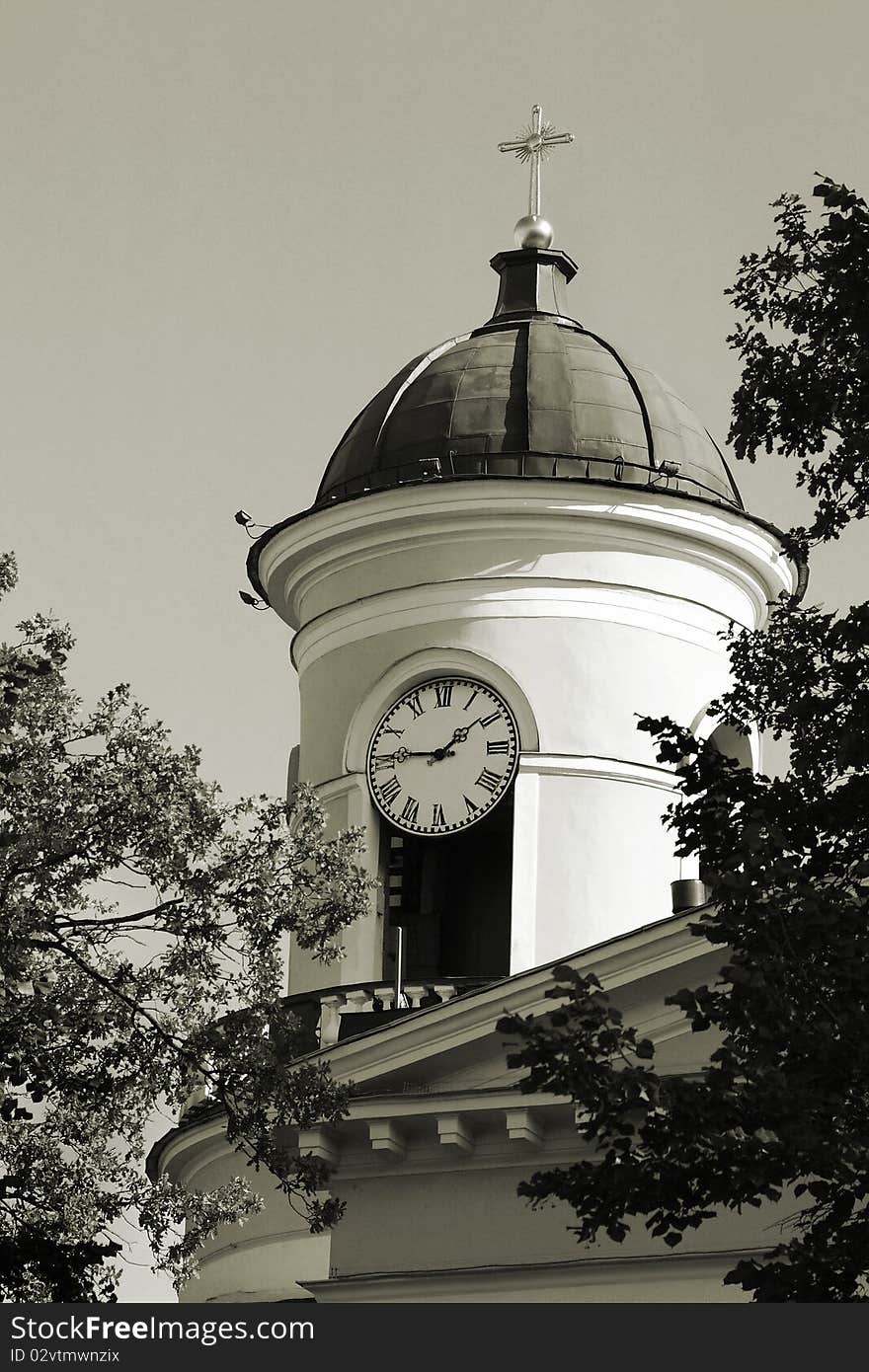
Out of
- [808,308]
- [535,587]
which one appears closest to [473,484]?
[535,587]

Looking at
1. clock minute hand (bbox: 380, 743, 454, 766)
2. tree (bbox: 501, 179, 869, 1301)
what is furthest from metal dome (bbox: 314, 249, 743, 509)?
tree (bbox: 501, 179, 869, 1301)

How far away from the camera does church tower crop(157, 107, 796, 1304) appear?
26438 millimetres

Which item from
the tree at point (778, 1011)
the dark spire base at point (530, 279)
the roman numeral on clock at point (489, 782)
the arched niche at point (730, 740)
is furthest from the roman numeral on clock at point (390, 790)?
the tree at point (778, 1011)

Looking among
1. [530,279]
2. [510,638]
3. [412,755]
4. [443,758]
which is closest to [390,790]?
[412,755]

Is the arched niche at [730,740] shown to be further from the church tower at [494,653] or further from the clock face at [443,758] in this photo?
the clock face at [443,758]

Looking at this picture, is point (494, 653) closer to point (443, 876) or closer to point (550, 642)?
point (550, 642)

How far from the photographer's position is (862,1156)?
11.8 meters

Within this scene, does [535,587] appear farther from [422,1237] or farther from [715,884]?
[715,884]

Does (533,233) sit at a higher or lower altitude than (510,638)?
higher

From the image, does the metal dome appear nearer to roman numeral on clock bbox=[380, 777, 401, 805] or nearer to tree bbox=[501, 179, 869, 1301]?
roman numeral on clock bbox=[380, 777, 401, 805]

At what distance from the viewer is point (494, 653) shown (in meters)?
27.3

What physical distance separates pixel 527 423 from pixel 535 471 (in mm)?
769

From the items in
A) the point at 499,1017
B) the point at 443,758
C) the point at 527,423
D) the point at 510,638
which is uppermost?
the point at 527,423
